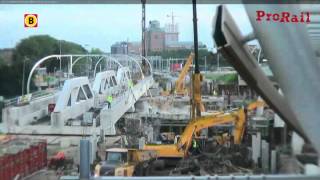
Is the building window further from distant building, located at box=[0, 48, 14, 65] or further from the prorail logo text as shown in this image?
the prorail logo text

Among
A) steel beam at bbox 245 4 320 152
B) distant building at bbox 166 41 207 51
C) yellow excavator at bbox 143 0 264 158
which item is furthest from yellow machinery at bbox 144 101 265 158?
distant building at bbox 166 41 207 51

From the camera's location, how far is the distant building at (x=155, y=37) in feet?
6.12

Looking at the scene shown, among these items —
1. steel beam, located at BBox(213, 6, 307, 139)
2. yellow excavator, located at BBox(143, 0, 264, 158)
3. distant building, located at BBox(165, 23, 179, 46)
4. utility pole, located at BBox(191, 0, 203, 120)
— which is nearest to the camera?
steel beam, located at BBox(213, 6, 307, 139)

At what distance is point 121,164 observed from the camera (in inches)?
105

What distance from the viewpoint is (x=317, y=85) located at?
172 centimetres

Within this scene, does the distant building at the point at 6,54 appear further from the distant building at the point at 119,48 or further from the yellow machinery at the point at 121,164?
the yellow machinery at the point at 121,164

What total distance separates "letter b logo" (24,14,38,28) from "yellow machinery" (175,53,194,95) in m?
0.60

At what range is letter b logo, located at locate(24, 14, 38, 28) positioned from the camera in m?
1.68

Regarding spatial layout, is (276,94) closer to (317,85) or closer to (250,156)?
(317,85)

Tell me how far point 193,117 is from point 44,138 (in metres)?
0.86

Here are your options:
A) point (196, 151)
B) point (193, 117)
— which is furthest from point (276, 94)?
point (196, 151)

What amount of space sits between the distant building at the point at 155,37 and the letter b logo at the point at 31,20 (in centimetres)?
41

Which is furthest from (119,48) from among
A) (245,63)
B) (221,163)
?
(221,163)

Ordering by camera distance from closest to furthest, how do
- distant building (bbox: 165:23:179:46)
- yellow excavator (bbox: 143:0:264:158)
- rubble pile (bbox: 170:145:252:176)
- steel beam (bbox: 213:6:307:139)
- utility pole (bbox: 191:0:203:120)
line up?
steel beam (bbox: 213:6:307:139)
utility pole (bbox: 191:0:203:120)
distant building (bbox: 165:23:179:46)
yellow excavator (bbox: 143:0:264:158)
rubble pile (bbox: 170:145:252:176)
